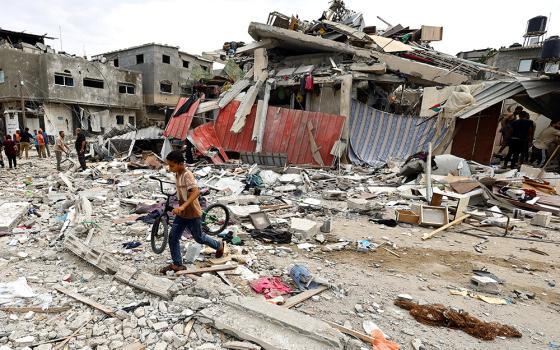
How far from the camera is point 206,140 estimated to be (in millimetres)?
12016

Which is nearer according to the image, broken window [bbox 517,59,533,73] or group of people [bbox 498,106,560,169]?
group of people [bbox 498,106,560,169]

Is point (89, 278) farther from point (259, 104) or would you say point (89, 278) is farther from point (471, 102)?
point (471, 102)

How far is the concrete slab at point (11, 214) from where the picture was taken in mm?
5125

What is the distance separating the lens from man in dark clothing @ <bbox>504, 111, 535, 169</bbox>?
9.02 meters

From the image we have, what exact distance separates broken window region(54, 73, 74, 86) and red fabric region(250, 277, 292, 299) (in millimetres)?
26943

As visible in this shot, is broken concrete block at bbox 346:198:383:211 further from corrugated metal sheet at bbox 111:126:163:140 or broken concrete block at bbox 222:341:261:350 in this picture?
corrugated metal sheet at bbox 111:126:163:140

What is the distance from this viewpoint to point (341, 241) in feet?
16.5

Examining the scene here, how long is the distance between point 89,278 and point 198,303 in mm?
1563

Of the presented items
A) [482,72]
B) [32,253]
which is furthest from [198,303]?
[482,72]

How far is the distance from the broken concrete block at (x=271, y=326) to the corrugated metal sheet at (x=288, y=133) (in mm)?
8626

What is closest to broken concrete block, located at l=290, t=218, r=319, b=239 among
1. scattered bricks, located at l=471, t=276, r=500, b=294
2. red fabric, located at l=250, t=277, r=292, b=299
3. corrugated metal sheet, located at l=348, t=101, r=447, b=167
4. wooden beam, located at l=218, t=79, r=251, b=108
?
red fabric, located at l=250, t=277, r=292, b=299

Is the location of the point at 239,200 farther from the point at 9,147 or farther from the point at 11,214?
the point at 9,147

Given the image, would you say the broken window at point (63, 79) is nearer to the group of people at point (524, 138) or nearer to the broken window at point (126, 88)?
the broken window at point (126, 88)

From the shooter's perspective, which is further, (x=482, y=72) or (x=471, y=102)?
(x=482, y=72)
